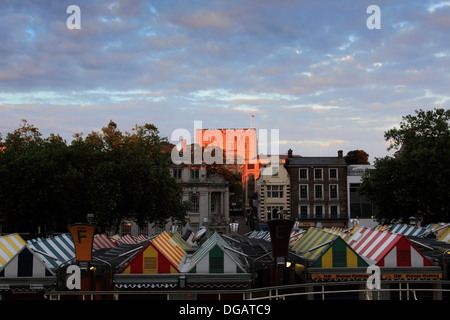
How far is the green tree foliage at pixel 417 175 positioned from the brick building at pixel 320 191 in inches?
622

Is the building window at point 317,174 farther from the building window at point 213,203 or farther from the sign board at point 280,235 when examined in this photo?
the sign board at point 280,235

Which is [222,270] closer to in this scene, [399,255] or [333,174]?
[399,255]

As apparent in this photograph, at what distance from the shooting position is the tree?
84.7 meters

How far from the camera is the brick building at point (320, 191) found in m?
63.2

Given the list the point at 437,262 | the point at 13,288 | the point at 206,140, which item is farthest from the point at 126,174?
the point at 206,140

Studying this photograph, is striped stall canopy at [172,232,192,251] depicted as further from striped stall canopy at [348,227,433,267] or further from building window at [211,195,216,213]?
building window at [211,195,216,213]

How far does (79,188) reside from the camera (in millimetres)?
41375

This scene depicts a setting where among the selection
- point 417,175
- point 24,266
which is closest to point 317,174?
point 417,175

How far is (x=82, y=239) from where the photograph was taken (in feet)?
52.5

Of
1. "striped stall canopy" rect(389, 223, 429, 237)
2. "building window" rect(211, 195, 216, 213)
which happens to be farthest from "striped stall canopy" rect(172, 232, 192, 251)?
"building window" rect(211, 195, 216, 213)

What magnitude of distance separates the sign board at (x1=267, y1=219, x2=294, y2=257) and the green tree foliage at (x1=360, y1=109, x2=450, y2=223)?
96.5 feet

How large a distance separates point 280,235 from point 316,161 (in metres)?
49.7
